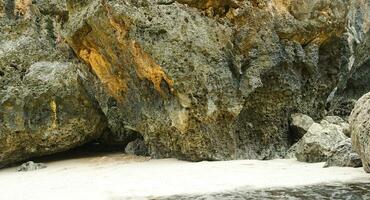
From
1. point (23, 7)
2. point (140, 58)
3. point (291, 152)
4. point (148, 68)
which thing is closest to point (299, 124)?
point (291, 152)

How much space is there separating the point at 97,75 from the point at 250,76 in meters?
3.97

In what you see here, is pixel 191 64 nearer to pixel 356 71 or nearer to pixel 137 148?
pixel 137 148

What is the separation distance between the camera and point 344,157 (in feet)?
26.2

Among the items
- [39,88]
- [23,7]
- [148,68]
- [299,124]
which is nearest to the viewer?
[148,68]

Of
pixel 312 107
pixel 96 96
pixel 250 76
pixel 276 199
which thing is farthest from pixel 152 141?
pixel 276 199

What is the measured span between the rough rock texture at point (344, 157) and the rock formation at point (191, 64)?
2349mm

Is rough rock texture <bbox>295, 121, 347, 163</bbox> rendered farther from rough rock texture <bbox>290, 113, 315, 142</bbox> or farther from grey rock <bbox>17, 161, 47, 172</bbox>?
grey rock <bbox>17, 161, 47, 172</bbox>

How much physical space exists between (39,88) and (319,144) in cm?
696

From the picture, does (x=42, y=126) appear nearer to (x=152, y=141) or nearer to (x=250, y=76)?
(x=152, y=141)

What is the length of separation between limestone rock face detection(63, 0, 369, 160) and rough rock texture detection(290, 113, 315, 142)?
16 cm

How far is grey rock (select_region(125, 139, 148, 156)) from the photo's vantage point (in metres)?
11.9

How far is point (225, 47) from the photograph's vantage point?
10086mm

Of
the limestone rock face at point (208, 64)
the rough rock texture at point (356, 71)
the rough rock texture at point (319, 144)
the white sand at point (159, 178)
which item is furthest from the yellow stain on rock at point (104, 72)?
the rough rock texture at point (356, 71)

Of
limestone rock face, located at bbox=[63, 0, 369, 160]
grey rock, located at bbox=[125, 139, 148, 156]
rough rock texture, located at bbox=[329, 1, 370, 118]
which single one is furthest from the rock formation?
rough rock texture, located at bbox=[329, 1, 370, 118]
